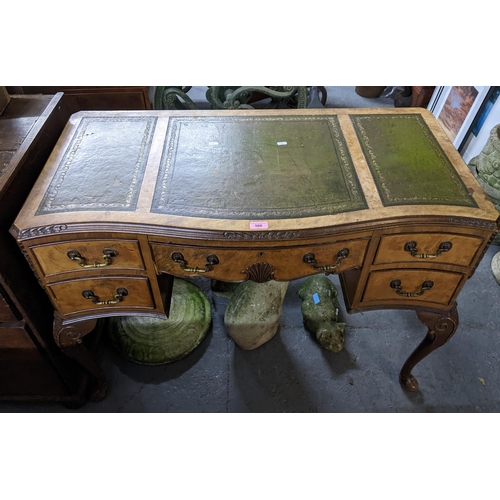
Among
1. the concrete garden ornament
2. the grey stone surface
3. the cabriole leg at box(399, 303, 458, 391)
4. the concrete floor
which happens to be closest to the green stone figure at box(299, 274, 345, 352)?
the concrete floor

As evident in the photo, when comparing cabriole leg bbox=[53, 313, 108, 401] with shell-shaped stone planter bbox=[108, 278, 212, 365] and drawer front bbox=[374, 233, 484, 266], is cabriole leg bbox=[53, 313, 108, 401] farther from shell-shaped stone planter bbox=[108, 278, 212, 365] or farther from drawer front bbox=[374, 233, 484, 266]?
drawer front bbox=[374, 233, 484, 266]

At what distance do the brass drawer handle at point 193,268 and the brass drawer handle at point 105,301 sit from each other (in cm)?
25

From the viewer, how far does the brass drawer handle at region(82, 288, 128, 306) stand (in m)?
1.41

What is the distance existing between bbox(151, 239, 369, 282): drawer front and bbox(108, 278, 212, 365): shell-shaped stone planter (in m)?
0.77

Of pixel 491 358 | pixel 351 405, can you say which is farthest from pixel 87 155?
pixel 491 358

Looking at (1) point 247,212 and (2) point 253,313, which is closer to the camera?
(1) point 247,212

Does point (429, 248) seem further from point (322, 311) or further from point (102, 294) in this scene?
point (102, 294)

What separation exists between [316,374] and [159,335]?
2.66 ft

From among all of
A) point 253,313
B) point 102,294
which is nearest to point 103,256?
point 102,294

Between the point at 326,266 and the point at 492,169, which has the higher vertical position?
the point at 326,266

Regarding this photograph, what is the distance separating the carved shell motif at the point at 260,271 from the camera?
52.9 inches

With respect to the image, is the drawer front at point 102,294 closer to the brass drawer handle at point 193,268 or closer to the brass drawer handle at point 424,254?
the brass drawer handle at point 193,268

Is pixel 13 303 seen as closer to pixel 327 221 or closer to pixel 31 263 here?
pixel 31 263

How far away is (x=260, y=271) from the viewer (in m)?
1.36
